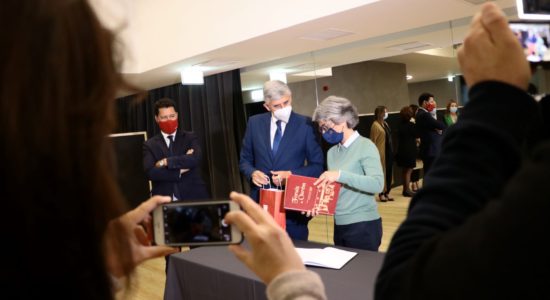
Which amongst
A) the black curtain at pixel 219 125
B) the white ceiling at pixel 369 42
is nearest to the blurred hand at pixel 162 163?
the white ceiling at pixel 369 42

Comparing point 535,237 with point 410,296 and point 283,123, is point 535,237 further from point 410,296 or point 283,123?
point 283,123

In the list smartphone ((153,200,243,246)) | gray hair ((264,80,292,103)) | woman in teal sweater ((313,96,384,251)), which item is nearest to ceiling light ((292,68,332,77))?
gray hair ((264,80,292,103))

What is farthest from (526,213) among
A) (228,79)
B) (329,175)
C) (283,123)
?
(228,79)

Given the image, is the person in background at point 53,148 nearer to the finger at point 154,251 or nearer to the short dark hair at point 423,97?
the finger at point 154,251

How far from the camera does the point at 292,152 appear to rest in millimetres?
3002

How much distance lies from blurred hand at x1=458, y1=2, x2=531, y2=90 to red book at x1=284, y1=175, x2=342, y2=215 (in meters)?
1.81

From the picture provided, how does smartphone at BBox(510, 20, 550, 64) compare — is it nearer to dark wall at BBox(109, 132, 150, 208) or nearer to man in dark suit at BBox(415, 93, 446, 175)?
man in dark suit at BBox(415, 93, 446, 175)

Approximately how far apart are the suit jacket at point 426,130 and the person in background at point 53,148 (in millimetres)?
3388

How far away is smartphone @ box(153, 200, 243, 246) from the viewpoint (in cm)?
84

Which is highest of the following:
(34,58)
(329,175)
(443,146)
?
(34,58)

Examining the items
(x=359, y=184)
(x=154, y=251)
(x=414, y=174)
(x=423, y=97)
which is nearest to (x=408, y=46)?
Result: (x=423, y=97)

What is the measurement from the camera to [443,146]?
0.52 m

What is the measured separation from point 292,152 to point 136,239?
2.24m

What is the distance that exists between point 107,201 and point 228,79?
6.07 meters
